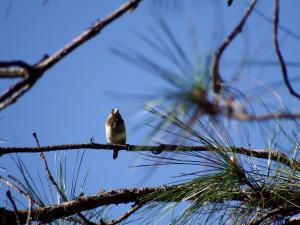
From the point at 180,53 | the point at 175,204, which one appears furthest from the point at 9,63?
the point at 175,204

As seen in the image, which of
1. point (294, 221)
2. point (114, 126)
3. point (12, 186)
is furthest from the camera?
point (114, 126)

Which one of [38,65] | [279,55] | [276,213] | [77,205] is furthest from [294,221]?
[38,65]

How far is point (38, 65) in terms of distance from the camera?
0.81 m

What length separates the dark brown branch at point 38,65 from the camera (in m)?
0.77

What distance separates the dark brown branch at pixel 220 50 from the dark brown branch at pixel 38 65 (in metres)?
0.24

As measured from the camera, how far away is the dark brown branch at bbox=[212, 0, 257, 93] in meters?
0.84

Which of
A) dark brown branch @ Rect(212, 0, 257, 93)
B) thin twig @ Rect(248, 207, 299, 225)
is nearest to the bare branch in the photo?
thin twig @ Rect(248, 207, 299, 225)

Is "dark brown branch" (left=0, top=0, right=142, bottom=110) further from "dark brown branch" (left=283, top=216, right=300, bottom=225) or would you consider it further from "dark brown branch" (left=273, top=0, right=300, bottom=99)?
"dark brown branch" (left=283, top=216, right=300, bottom=225)

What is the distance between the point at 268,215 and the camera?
1535 mm

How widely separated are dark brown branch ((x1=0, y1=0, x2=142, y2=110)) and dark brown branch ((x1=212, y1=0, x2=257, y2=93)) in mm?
236

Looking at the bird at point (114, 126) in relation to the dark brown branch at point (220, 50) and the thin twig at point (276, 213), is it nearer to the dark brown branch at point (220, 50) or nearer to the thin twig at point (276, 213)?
the thin twig at point (276, 213)

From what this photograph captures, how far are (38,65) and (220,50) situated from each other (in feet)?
1.24

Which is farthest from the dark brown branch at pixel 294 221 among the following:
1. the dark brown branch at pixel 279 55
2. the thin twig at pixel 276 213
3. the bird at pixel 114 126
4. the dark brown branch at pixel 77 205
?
the bird at pixel 114 126

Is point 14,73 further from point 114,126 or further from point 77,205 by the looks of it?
point 114,126
